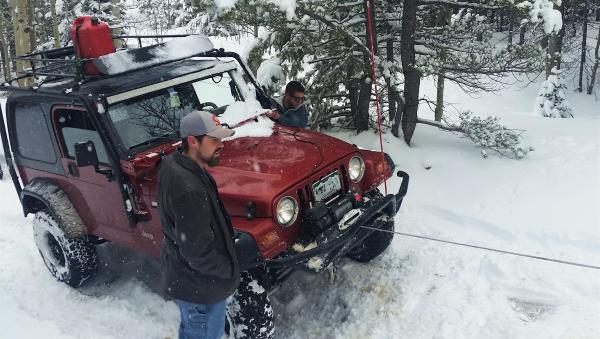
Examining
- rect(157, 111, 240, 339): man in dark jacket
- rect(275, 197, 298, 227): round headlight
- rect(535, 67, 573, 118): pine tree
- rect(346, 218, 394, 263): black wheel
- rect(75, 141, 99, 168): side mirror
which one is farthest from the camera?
rect(535, 67, 573, 118): pine tree

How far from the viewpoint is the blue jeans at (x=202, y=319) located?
303 cm

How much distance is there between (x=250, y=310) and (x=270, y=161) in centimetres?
118

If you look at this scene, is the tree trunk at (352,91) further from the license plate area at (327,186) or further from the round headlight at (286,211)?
the round headlight at (286,211)

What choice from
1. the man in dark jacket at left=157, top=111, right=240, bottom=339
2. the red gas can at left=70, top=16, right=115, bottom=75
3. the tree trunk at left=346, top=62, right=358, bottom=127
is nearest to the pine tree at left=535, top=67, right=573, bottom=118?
the tree trunk at left=346, top=62, right=358, bottom=127

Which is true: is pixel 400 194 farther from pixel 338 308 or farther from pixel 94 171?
pixel 94 171

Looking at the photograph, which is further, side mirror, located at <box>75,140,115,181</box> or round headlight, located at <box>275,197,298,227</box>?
side mirror, located at <box>75,140,115,181</box>

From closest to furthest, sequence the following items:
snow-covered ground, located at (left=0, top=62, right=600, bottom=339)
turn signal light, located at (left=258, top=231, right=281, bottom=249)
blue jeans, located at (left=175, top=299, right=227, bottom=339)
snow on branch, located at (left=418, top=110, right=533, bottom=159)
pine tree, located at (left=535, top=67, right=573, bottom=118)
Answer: blue jeans, located at (left=175, top=299, right=227, bottom=339) < turn signal light, located at (left=258, top=231, right=281, bottom=249) < snow-covered ground, located at (left=0, top=62, right=600, bottom=339) < snow on branch, located at (left=418, top=110, right=533, bottom=159) < pine tree, located at (left=535, top=67, right=573, bottom=118)

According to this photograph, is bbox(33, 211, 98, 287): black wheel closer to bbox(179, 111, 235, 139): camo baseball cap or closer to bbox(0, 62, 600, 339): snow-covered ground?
bbox(0, 62, 600, 339): snow-covered ground

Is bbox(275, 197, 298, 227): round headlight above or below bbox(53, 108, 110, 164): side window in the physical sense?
below

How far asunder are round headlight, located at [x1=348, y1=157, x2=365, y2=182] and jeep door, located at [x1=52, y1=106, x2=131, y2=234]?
6.77ft

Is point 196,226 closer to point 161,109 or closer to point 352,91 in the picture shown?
point 161,109

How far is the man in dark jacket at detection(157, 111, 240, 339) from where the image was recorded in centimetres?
268

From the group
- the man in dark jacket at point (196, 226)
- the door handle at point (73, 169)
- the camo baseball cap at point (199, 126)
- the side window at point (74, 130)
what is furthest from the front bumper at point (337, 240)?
the door handle at point (73, 169)

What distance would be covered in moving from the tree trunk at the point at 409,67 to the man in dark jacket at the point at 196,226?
428 cm
